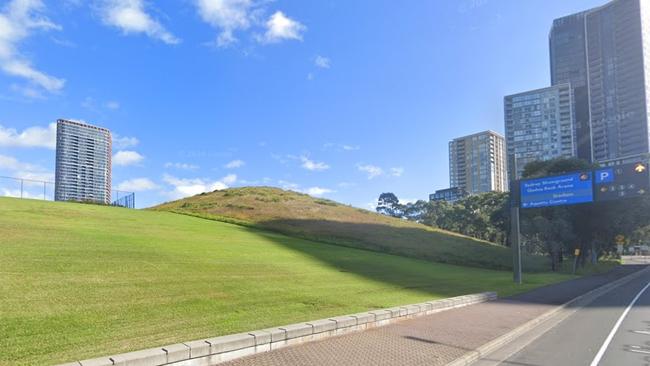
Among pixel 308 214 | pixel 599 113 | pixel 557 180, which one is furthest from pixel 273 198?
pixel 599 113

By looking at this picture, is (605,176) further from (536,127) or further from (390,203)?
(390,203)

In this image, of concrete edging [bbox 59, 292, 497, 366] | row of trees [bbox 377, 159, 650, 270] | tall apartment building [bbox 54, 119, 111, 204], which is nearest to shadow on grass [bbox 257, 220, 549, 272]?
row of trees [bbox 377, 159, 650, 270]

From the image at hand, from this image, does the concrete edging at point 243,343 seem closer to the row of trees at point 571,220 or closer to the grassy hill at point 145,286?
the grassy hill at point 145,286

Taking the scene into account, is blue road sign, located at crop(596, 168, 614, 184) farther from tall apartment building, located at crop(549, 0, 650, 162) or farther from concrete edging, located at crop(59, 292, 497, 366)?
tall apartment building, located at crop(549, 0, 650, 162)

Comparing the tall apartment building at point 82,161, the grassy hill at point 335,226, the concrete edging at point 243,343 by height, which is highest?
the tall apartment building at point 82,161

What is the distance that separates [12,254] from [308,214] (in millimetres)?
34559

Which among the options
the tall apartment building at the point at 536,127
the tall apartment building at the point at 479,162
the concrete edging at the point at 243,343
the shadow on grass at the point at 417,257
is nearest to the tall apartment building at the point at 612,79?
the tall apartment building at the point at 536,127

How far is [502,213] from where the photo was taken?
55438 mm

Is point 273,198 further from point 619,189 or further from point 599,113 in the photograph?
point 599,113

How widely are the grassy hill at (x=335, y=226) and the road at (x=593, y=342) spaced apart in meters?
21.7

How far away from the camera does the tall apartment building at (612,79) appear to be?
6719 cm

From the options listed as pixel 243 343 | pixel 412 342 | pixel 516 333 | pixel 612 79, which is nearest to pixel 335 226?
pixel 516 333

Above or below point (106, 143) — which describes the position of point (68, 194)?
below

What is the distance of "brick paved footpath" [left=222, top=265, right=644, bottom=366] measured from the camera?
7.93 metres
